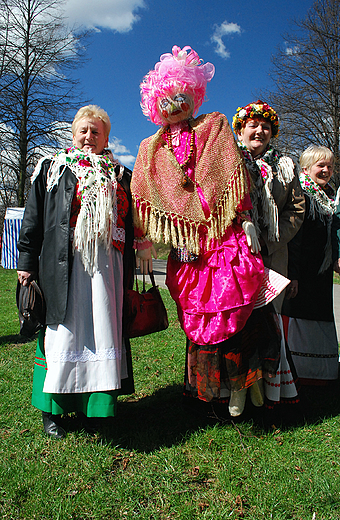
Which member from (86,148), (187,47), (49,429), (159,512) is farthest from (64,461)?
(187,47)

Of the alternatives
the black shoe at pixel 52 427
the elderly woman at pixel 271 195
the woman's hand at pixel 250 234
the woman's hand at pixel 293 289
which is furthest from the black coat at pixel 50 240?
the woman's hand at pixel 293 289

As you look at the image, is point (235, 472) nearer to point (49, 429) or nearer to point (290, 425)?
point (290, 425)

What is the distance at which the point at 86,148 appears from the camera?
2.47 m

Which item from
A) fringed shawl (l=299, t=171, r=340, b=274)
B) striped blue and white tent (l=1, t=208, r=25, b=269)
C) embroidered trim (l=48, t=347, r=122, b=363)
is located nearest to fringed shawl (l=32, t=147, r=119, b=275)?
embroidered trim (l=48, t=347, r=122, b=363)

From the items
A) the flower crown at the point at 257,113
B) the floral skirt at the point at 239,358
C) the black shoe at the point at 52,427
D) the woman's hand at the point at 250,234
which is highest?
the flower crown at the point at 257,113

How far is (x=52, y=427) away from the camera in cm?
236

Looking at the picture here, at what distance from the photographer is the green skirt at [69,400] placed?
2219 mm

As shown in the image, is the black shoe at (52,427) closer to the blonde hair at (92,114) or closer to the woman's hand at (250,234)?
the woman's hand at (250,234)

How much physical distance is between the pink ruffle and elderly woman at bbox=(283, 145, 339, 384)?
1.11 meters

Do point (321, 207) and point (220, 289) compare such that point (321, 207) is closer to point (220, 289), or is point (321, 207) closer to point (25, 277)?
point (220, 289)

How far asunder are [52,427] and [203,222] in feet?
5.33

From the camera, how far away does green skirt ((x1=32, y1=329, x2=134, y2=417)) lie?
2219 mm

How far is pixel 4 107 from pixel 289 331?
43.8 ft

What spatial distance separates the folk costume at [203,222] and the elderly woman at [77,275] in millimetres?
263
